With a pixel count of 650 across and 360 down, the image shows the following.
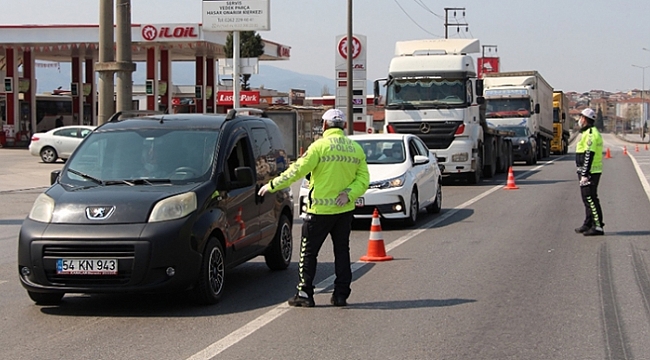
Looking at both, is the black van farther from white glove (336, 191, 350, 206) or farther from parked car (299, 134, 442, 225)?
parked car (299, 134, 442, 225)

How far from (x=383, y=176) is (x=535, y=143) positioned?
25736 mm

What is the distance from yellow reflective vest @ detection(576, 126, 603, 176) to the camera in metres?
13.5

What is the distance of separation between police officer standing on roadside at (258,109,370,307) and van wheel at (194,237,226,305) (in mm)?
691

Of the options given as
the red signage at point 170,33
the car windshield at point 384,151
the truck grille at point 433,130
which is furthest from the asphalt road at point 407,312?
the red signage at point 170,33

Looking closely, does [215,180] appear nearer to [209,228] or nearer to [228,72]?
[209,228]

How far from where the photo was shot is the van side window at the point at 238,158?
9089 mm

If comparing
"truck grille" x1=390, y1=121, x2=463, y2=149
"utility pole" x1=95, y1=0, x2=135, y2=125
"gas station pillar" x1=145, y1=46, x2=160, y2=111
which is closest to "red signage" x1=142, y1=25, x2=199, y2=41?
"gas station pillar" x1=145, y1=46, x2=160, y2=111

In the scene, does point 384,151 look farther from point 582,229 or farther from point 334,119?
point 334,119

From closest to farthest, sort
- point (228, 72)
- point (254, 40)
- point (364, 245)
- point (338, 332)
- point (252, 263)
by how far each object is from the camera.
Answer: point (338, 332), point (252, 263), point (364, 245), point (228, 72), point (254, 40)

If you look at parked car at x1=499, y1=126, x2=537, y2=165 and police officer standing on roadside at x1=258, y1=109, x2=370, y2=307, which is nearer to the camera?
police officer standing on roadside at x1=258, y1=109, x2=370, y2=307

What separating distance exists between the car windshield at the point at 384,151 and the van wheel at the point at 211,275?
7403 mm

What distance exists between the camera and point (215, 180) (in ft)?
28.3

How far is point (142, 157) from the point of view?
29.4 feet

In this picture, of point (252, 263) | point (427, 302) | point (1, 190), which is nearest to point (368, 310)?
point (427, 302)
